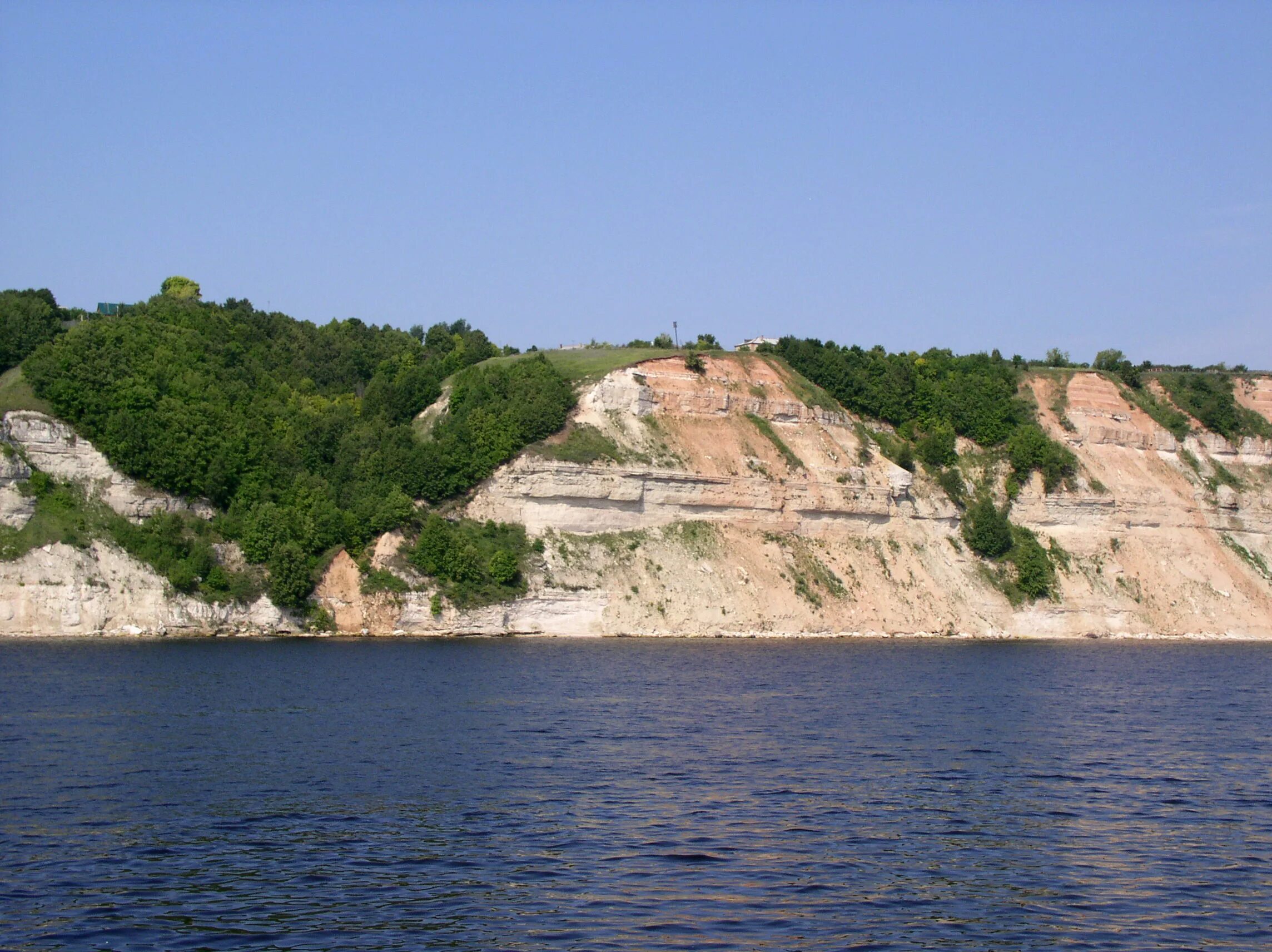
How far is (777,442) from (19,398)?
150 feet

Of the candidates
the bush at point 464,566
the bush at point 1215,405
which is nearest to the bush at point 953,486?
the bush at point 1215,405

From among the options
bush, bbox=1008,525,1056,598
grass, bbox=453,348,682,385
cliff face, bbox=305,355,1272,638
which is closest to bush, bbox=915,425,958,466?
cliff face, bbox=305,355,1272,638

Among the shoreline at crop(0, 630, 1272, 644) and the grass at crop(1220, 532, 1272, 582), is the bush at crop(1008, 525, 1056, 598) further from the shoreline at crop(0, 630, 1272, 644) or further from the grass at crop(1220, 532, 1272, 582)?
the grass at crop(1220, 532, 1272, 582)

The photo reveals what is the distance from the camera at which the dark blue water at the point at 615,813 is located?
67.5 ft

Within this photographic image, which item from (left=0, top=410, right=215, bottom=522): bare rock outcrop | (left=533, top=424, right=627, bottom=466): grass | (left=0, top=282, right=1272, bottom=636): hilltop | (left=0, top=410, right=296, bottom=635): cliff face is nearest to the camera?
(left=0, top=410, right=296, bottom=635): cliff face

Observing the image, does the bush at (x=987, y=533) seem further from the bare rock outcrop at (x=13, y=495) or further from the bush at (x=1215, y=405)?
the bare rock outcrop at (x=13, y=495)

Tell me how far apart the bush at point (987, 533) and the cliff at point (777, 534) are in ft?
3.12

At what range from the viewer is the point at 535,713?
42.0m

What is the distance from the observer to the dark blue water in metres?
20.6

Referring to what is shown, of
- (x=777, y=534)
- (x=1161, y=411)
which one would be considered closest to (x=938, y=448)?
(x=777, y=534)

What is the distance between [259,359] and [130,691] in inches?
2088

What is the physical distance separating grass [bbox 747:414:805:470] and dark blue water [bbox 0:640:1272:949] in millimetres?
33866

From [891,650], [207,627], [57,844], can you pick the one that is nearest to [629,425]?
[891,650]

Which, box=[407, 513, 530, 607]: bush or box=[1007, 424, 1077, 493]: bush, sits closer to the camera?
box=[407, 513, 530, 607]: bush
